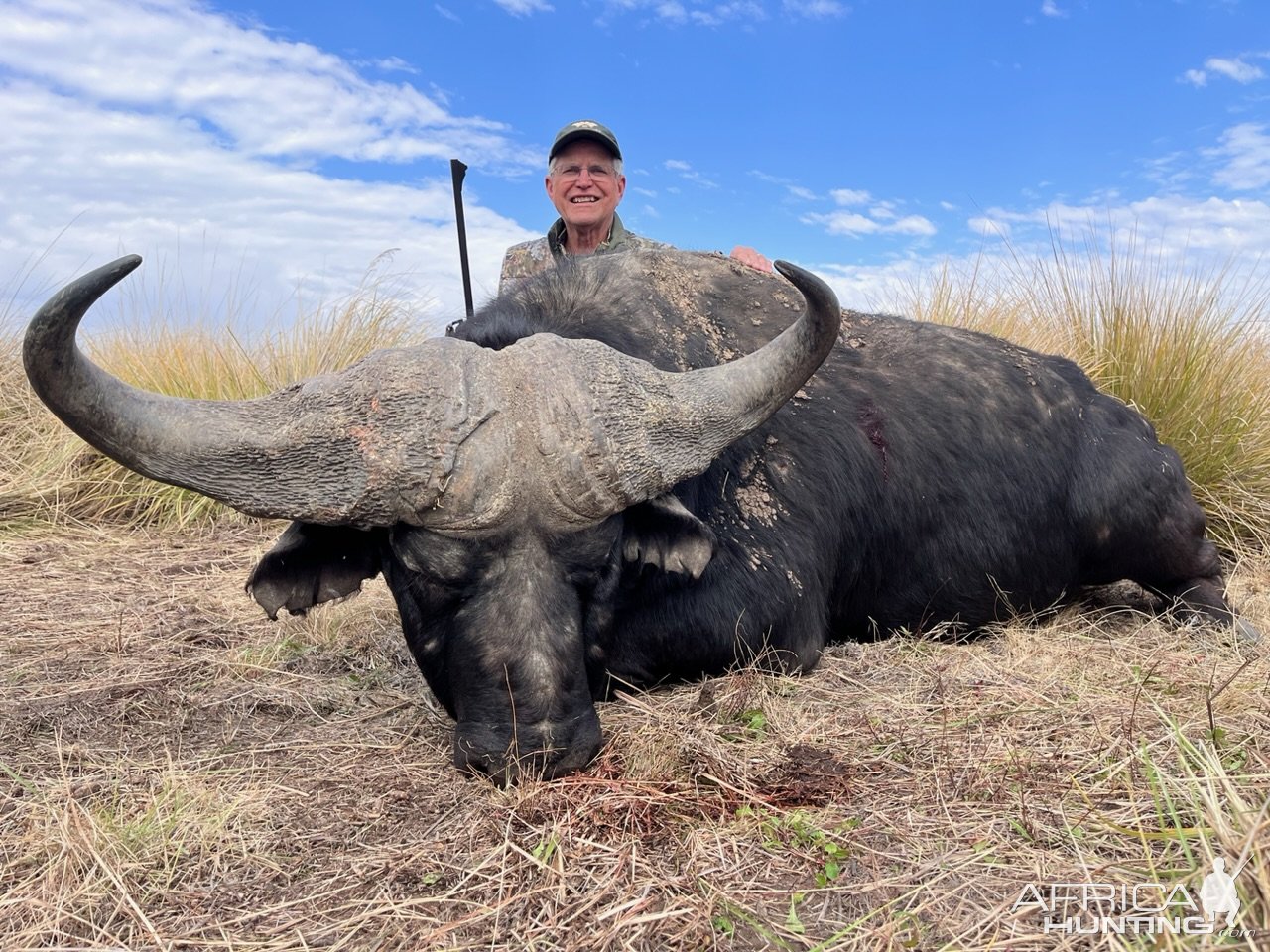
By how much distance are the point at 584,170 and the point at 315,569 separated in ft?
15.2

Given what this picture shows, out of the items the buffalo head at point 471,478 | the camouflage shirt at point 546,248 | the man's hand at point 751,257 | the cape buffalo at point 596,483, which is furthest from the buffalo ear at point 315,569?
the camouflage shirt at point 546,248

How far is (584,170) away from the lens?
22.2 ft

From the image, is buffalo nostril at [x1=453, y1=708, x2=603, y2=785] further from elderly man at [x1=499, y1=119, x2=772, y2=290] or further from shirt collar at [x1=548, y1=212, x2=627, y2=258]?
shirt collar at [x1=548, y1=212, x2=627, y2=258]

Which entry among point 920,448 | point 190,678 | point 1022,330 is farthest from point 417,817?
point 1022,330

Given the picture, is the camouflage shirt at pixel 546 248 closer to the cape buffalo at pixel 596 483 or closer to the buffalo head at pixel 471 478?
the cape buffalo at pixel 596 483

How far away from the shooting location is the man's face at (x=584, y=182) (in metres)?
6.79

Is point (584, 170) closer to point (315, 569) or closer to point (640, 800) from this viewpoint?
point (315, 569)

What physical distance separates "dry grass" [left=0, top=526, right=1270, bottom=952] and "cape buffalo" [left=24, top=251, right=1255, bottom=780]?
9.9 inches

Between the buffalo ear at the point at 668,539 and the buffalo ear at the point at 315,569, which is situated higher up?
the buffalo ear at the point at 668,539

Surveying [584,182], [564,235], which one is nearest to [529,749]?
[584,182]

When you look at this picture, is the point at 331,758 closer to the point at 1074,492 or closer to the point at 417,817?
the point at 417,817

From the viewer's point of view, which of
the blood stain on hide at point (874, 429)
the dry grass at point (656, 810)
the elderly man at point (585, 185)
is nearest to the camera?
the dry grass at point (656, 810)

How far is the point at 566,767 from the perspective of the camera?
97.9 inches

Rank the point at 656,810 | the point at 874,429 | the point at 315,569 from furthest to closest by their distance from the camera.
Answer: the point at 874,429 → the point at 315,569 → the point at 656,810
